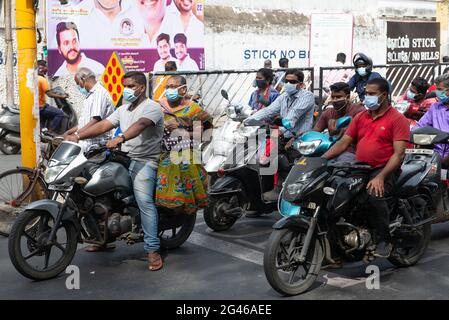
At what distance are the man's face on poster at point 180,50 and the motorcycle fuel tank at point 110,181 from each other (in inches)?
383

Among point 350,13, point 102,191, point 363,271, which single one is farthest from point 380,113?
point 350,13

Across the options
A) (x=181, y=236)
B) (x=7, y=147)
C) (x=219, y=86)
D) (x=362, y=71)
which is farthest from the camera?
(x=7, y=147)

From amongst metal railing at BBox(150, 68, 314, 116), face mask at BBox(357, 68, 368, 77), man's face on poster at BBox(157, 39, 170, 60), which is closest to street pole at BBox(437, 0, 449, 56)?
man's face on poster at BBox(157, 39, 170, 60)

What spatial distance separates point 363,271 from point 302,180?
1.17 meters

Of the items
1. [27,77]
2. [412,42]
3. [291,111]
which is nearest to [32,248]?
[27,77]

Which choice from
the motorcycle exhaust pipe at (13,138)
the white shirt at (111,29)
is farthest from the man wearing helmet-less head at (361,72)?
the white shirt at (111,29)

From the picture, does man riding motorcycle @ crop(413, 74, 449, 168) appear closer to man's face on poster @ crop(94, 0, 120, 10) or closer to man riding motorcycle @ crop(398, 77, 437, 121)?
man riding motorcycle @ crop(398, 77, 437, 121)

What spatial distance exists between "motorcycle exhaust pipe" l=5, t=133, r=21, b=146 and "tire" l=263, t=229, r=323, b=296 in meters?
8.19

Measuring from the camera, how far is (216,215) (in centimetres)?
704

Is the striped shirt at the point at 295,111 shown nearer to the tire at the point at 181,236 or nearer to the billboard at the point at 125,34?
the tire at the point at 181,236

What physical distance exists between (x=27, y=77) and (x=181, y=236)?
260cm

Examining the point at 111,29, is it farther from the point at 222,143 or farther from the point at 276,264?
the point at 276,264

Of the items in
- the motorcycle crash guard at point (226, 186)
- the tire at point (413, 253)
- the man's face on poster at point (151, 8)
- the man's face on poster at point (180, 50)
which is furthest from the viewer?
the man's face on poster at point (180, 50)

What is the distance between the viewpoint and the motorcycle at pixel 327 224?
495 cm
